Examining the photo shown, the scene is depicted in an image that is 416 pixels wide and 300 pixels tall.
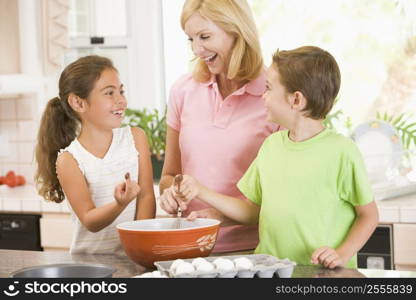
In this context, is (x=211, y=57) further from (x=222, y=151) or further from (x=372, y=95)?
(x=372, y=95)

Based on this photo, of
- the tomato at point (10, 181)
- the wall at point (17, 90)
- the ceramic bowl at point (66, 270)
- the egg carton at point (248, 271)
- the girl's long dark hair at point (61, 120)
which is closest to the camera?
the egg carton at point (248, 271)

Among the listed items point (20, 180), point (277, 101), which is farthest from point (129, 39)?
point (277, 101)

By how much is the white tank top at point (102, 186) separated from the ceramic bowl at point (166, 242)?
1.29 ft

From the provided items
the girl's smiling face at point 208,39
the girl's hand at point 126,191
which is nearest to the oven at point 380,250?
the girl's smiling face at point 208,39

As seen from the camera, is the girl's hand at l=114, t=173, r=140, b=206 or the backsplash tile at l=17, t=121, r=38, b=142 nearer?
the girl's hand at l=114, t=173, r=140, b=206

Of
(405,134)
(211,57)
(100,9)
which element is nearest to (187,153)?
(211,57)

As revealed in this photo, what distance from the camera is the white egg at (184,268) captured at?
143 cm

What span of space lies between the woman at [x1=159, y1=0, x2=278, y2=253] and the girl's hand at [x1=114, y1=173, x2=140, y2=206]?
0.26 metres

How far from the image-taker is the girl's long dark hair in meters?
2.16

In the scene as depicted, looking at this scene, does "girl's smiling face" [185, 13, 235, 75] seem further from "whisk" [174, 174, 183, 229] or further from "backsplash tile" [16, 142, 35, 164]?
"backsplash tile" [16, 142, 35, 164]

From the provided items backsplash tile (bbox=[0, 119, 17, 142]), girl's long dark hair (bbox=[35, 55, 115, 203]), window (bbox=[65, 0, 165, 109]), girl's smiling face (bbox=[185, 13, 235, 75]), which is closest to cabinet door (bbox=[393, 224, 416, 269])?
girl's smiling face (bbox=[185, 13, 235, 75])

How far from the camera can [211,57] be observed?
6.73 feet

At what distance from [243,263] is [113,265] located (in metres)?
0.41

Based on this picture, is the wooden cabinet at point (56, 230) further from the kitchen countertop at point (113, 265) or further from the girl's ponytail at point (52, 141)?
the kitchen countertop at point (113, 265)
